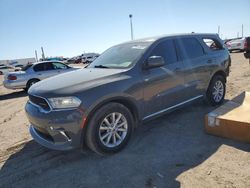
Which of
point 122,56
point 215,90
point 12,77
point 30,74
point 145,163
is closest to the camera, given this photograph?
point 145,163

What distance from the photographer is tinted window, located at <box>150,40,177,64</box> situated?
14.3 feet

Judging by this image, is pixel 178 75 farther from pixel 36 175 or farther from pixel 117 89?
pixel 36 175

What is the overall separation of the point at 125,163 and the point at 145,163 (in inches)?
11.6

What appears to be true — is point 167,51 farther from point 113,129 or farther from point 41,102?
point 41,102

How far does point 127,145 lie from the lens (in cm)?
396

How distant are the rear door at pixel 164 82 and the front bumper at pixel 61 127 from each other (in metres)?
1.30

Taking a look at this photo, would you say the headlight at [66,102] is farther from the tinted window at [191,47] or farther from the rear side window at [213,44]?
the rear side window at [213,44]

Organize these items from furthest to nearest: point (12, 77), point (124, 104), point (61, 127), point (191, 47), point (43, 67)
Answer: point (43, 67) → point (12, 77) → point (191, 47) → point (124, 104) → point (61, 127)

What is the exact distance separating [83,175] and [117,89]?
132 cm

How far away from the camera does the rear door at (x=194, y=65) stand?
4.78m

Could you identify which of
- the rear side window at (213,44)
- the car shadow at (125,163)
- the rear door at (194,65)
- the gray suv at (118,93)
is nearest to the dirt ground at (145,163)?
the car shadow at (125,163)

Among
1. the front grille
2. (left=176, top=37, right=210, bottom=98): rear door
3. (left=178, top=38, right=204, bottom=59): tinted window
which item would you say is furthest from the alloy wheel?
(left=178, top=38, right=204, bottom=59): tinted window

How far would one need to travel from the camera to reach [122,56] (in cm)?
447

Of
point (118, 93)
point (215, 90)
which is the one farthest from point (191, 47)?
point (118, 93)
